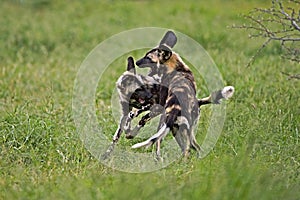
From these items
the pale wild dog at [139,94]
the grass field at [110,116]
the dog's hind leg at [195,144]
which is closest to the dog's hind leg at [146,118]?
the pale wild dog at [139,94]

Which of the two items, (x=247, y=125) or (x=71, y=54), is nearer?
(x=247, y=125)

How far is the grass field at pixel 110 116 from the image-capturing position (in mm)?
4281

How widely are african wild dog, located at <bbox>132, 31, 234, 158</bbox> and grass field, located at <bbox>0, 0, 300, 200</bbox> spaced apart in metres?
0.22

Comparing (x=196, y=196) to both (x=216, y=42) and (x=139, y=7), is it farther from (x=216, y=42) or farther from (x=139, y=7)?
(x=139, y=7)

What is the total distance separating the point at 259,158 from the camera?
5.11 m

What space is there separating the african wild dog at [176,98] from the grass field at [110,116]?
0.22 metres

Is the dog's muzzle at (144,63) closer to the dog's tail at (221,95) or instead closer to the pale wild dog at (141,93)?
the pale wild dog at (141,93)

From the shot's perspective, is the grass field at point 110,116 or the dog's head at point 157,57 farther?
the dog's head at point 157,57

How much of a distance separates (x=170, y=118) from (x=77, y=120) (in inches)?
72.0

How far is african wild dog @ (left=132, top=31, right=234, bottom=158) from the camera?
4.93m

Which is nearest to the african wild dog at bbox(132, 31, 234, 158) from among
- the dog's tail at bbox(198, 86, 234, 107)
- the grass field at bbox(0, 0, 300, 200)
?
the dog's tail at bbox(198, 86, 234, 107)

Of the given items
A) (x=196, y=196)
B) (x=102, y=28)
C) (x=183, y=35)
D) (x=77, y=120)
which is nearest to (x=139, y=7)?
(x=102, y=28)

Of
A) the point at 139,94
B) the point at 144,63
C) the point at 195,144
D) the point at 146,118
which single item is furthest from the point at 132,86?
the point at 195,144

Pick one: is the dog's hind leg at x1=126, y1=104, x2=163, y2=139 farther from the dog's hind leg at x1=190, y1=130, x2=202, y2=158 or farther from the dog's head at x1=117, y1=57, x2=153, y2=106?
the dog's hind leg at x1=190, y1=130, x2=202, y2=158
